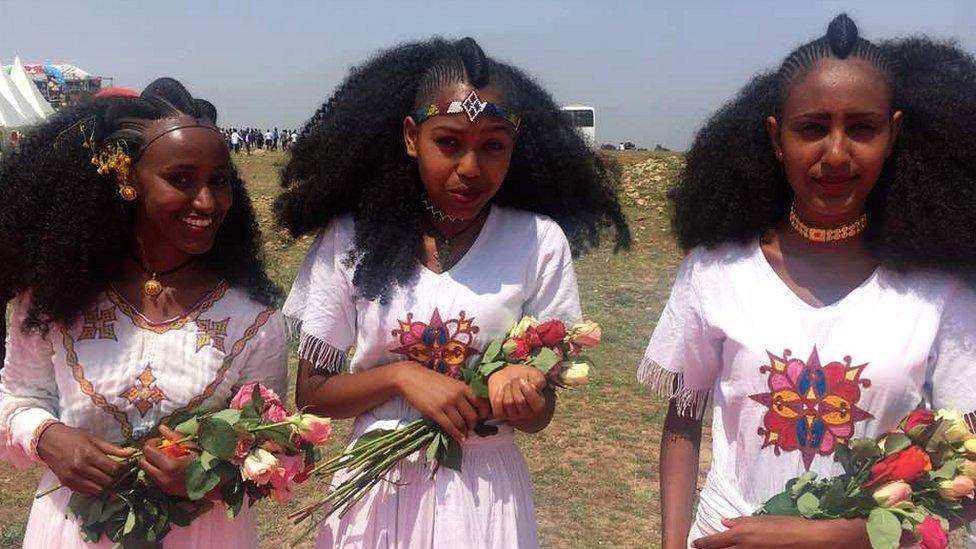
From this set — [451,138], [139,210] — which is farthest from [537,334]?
[139,210]

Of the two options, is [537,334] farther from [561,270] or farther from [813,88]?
[813,88]

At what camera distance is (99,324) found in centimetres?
235

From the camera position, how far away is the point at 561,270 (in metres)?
2.46

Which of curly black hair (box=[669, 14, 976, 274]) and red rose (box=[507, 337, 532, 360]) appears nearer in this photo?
curly black hair (box=[669, 14, 976, 274])

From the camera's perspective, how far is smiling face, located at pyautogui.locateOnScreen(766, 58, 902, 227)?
79.5 inches

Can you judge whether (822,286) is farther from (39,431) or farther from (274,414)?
(39,431)

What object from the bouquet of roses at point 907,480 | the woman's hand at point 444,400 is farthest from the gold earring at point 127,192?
the bouquet of roses at point 907,480

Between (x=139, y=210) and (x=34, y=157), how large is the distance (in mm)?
328

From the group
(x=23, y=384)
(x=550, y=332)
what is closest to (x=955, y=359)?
(x=550, y=332)

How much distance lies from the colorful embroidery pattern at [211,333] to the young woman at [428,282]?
0.21 metres

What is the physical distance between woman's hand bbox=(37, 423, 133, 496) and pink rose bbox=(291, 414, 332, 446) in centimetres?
43

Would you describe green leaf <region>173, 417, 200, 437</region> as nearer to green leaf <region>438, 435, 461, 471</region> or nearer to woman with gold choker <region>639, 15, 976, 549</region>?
green leaf <region>438, 435, 461, 471</region>

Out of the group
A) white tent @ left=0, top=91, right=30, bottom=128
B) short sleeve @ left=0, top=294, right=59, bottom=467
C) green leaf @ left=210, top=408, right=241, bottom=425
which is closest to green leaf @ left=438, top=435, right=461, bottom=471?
green leaf @ left=210, top=408, right=241, bottom=425

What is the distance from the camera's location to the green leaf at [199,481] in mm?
2082
